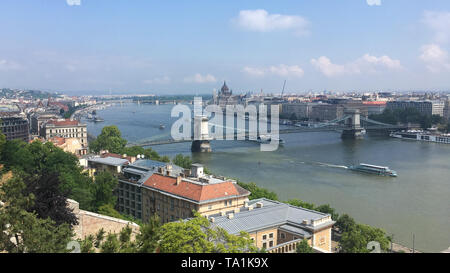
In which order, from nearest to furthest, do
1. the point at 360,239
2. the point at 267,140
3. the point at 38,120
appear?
1. the point at 360,239
2. the point at 267,140
3. the point at 38,120

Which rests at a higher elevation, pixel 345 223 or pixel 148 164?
pixel 148 164

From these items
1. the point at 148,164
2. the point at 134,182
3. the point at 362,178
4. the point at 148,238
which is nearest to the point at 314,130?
the point at 362,178

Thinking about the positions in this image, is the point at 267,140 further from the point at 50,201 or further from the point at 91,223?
the point at 50,201

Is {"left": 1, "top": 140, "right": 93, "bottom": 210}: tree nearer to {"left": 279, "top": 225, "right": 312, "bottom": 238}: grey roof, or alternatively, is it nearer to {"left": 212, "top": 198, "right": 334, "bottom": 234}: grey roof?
{"left": 212, "top": 198, "right": 334, "bottom": 234}: grey roof

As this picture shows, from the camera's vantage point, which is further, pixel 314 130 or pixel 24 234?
pixel 314 130

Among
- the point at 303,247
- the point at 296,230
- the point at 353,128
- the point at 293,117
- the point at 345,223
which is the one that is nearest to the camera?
the point at 303,247

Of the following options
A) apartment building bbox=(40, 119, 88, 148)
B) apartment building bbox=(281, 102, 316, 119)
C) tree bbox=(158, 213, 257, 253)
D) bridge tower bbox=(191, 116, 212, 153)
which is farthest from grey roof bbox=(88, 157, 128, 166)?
apartment building bbox=(281, 102, 316, 119)

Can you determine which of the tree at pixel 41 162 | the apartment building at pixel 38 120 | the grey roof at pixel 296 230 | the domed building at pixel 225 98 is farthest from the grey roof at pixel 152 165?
the domed building at pixel 225 98
